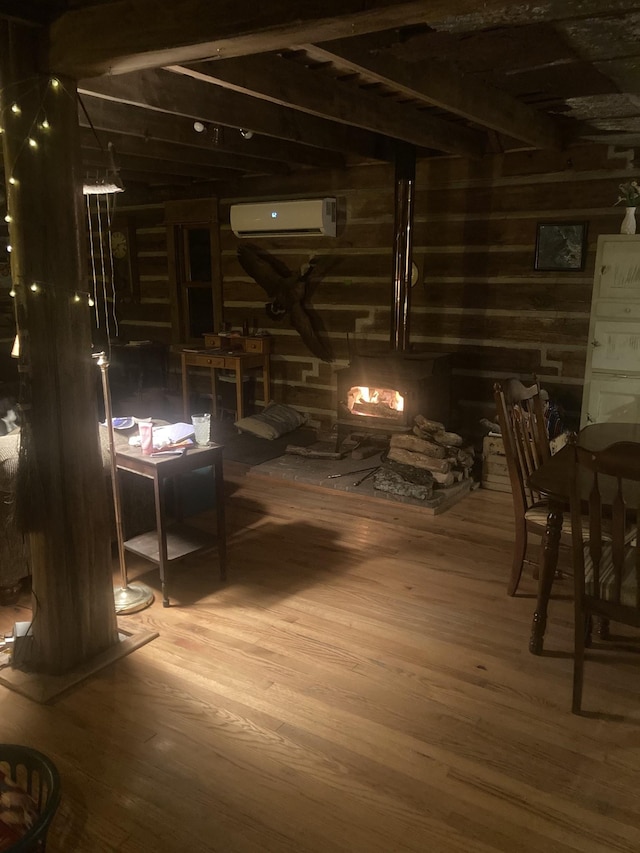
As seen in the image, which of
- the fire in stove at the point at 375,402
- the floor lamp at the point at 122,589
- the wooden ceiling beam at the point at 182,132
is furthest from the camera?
the fire in stove at the point at 375,402

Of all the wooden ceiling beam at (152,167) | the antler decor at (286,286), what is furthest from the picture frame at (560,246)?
the wooden ceiling beam at (152,167)

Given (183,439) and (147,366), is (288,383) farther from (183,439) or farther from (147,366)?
(183,439)

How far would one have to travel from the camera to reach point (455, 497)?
4.56 metres

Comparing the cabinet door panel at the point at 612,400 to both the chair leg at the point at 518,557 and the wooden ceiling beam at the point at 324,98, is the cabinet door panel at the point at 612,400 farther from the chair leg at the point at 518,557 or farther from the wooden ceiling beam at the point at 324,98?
the wooden ceiling beam at the point at 324,98

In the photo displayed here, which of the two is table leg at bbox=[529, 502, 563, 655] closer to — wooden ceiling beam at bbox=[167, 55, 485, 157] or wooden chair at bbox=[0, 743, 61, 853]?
wooden chair at bbox=[0, 743, 61, 853]

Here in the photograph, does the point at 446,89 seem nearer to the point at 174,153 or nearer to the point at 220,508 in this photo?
the point at 220,508

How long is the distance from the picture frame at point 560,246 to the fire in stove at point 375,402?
1399 mm

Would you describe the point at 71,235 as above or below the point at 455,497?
above

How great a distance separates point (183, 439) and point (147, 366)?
4.15 metres

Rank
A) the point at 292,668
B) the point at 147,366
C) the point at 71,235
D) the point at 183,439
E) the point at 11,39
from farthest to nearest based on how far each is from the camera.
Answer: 1. the point at 147,366
2. the point at 183,439
3. the point at 292,668
4. the point at 71,235
5. the point at 11,39

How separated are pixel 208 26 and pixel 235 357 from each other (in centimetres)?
420

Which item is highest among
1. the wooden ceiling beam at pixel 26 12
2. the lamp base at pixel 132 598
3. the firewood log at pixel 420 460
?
the wooden ceiling beam at pixel 26 12

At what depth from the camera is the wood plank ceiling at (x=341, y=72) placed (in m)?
1.90

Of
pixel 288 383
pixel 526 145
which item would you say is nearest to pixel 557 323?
pixel 526 145
